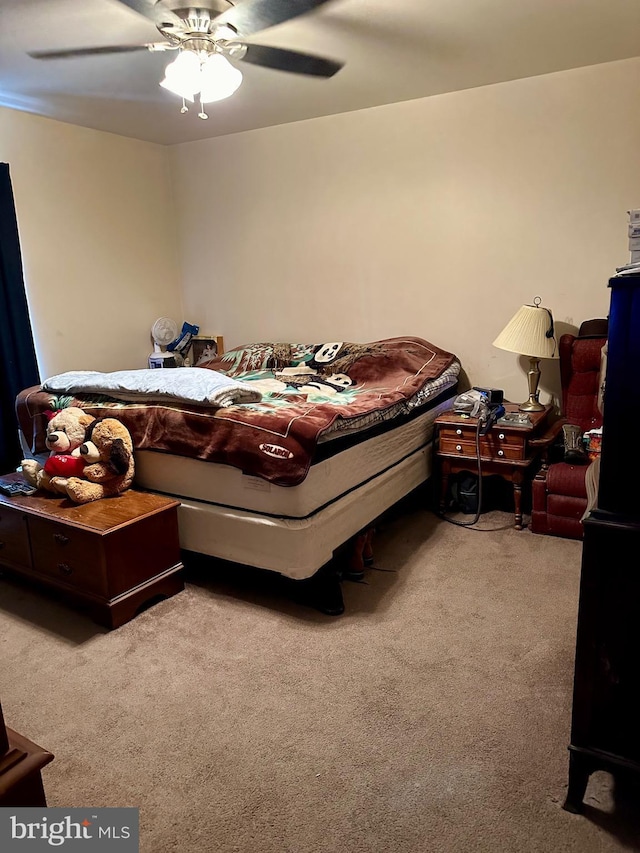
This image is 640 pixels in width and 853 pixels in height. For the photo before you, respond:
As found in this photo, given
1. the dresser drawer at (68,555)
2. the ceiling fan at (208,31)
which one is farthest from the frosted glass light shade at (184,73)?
the dresser drawer at (68,555)

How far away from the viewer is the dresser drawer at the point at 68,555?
2213 mm

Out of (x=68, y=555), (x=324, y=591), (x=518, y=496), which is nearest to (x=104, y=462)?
(x=68, y=555)

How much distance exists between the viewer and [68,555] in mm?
2307

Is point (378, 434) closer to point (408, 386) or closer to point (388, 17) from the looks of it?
point (408, 386)

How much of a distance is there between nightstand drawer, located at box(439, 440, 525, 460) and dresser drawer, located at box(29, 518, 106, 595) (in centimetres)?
193

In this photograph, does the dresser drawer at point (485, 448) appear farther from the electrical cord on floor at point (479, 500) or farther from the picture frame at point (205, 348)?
the picture frame at point (205, 348)

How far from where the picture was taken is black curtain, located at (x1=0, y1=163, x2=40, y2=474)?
3668 millimetres

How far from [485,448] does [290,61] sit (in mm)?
2219

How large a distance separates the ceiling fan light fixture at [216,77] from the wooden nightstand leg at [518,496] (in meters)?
2.32

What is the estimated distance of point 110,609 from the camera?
2.23 m

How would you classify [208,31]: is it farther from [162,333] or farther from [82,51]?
[162,333]

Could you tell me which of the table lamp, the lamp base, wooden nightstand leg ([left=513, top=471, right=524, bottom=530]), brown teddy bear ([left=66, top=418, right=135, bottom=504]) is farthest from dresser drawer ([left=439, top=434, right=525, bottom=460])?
brown teddy bear ([left=66, top=418, right=135, bottom=504])

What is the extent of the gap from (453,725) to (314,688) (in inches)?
17.8

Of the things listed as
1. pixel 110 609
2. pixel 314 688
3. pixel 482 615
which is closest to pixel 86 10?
pixel 110 609
